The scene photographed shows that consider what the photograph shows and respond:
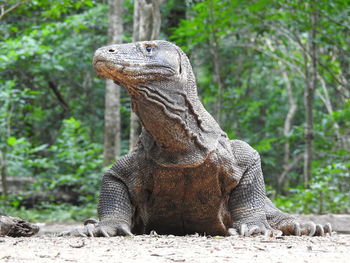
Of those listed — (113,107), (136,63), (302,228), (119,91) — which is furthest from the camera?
(119,91)

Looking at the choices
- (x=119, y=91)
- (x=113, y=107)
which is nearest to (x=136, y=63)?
(x=113, y=107)

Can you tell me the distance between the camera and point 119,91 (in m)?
11.5

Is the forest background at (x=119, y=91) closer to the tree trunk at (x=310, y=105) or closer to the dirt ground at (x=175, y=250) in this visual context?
the tree trunk at (x=310, y=105)

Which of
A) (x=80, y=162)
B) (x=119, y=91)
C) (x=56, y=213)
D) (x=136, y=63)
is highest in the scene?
(x=136, y=63)

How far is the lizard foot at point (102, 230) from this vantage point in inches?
167

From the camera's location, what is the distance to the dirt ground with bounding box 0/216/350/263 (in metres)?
2.88

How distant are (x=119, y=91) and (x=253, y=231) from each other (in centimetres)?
755

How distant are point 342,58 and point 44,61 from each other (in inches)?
232

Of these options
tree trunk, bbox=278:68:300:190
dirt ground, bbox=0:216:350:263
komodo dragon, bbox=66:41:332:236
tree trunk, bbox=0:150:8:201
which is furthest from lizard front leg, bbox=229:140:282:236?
tree trunk, bbox=278:68:300:190

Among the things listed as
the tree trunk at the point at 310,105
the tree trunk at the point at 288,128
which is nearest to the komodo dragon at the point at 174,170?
the tree trunk at the point at 310,105

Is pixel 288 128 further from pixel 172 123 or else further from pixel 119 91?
pixel 172 123

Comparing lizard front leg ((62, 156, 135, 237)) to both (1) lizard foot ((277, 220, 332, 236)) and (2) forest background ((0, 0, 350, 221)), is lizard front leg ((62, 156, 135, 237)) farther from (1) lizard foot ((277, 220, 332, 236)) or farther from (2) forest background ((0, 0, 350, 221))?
(2) forest background ((0, 0, 350, 221))

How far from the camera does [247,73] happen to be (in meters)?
19.6

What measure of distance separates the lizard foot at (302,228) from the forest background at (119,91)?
3.99 m
